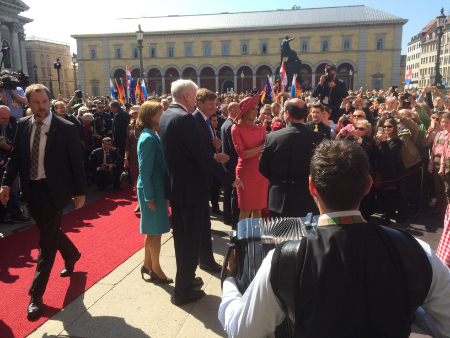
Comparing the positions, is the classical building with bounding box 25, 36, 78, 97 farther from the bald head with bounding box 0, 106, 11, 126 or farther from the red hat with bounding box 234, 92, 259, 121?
the red hat with bounding box 234, 92, 259, 121

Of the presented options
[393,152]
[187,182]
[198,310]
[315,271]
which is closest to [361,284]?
[315,271]

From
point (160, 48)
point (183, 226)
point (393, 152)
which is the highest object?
point (160, 48)

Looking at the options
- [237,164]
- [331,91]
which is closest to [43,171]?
[237,164]

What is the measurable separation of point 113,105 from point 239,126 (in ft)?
18.5

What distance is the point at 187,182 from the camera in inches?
129

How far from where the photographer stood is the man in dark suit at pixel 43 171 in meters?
3.36

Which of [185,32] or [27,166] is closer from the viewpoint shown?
[27,166]

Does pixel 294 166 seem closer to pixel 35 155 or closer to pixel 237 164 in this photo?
pixel 237 164

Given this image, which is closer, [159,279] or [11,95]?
[159,279]

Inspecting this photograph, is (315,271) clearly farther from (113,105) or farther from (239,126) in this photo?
(113,105)

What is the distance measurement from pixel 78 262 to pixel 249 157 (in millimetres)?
2561

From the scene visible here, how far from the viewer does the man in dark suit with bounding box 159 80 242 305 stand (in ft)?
10.5

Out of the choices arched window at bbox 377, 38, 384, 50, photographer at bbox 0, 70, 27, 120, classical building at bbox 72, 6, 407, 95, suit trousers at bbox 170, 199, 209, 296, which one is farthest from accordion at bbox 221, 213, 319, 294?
arched window at bbox 377, 38, 384, 50

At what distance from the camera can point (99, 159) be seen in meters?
8.59
